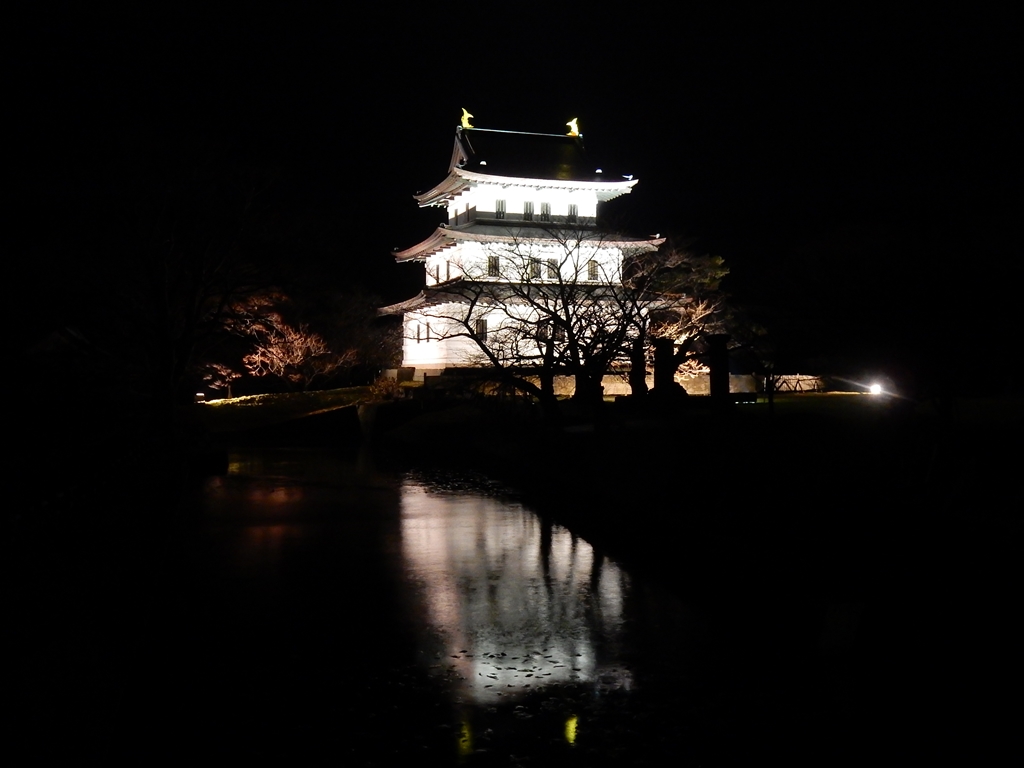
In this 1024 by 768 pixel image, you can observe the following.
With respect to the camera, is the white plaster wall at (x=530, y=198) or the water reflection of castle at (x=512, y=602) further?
the white plaster wall at (x=530, y=198)

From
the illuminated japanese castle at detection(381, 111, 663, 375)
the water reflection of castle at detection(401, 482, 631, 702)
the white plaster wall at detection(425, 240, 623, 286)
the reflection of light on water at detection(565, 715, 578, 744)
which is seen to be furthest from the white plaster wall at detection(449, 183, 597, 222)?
the reflection of light on water at detection(565, 715, 578, 744)

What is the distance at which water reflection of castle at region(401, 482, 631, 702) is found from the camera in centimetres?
751

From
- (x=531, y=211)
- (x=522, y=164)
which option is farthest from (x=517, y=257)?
(x=522, y=164)

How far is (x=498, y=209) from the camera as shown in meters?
46.8

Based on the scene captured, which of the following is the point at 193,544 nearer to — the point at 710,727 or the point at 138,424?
the point at 710,727

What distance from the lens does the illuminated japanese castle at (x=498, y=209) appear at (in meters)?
43.4

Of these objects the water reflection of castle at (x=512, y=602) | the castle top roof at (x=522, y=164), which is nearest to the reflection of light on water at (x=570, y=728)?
the water reflection of castle at (x=512, y=602)

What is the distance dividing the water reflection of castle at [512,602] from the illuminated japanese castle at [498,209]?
28.3 m

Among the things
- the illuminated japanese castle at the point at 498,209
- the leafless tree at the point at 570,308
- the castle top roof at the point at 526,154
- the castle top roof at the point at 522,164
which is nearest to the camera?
the leafless tree at the point at 570,308

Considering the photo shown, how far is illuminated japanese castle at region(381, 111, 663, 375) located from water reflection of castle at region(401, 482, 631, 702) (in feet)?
92.8

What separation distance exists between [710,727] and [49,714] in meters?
4.53

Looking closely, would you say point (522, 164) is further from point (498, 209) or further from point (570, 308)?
point (570, 308)

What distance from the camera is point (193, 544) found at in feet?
42.7

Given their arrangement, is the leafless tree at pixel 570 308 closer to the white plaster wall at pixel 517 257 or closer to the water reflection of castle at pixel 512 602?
the white plaster wall at pixel 517 257
